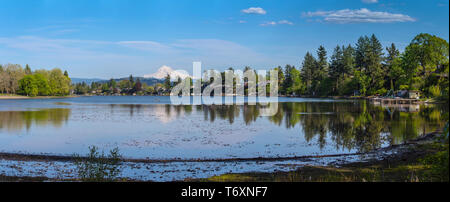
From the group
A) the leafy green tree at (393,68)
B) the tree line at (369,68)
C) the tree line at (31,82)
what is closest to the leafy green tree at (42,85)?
the tree line at (31,82)

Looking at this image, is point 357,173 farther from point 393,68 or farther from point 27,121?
point 393,68

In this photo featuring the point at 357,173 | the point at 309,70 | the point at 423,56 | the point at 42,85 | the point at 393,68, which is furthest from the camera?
the point at 42,85

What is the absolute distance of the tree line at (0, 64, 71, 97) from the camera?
546 feet

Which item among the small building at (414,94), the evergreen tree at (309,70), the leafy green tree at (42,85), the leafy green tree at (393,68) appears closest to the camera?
the small building at (414,94)

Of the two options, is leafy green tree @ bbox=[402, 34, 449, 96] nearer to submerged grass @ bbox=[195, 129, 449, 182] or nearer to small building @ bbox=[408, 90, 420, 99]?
small building @ bbox=[408, 90, 420, 99]

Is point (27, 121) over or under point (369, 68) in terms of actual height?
under

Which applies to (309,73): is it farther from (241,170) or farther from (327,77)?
(241,170)

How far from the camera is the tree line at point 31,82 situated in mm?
166500

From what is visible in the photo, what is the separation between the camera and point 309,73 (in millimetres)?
164625

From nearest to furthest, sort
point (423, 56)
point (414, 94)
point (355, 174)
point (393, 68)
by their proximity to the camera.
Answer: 1. point (355, 174)
2. point (423, 56)
3. point (414, 94)
4. point (393, 68)

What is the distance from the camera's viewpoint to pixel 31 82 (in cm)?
16800

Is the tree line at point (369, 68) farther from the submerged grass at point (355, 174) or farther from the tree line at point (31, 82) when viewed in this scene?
the tree line at point (31, 82)

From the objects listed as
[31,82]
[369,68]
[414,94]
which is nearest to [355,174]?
[414,94]

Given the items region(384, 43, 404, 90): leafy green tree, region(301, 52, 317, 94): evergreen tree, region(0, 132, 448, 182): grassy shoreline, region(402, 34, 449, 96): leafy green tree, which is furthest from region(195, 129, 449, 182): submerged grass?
region(301, 52, 317, 94): evergreen tree
